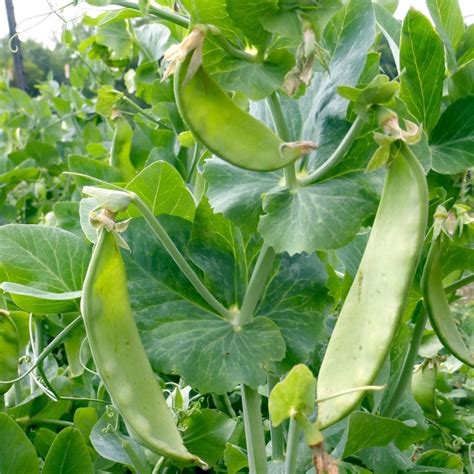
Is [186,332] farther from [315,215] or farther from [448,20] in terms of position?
[448,20]

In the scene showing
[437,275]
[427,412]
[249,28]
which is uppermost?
[249,28]

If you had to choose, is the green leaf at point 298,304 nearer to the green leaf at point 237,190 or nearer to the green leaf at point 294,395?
the green leaf at point 237,190

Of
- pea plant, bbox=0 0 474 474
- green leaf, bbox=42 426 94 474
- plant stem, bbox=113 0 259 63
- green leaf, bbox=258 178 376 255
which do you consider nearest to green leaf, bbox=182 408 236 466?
pea plant, bbox=0 0 474 474

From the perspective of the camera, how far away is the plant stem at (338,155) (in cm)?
49

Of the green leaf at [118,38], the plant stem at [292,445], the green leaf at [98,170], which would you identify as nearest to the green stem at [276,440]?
the plant stem at [292,445]

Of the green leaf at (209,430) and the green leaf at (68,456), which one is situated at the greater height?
the green leaf at (68,456)

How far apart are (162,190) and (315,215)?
0.56 feet

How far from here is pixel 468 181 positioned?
2.22 feet

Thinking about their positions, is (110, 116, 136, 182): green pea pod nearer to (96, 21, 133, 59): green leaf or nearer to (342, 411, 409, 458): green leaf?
(96, 21, 133, 59): green leaf

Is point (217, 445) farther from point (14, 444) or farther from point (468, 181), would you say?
point (468, 181)

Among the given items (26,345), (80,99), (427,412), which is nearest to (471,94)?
(427,412)

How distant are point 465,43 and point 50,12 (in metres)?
0.40

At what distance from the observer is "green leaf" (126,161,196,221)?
631mm

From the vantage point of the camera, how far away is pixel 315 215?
54 cm
